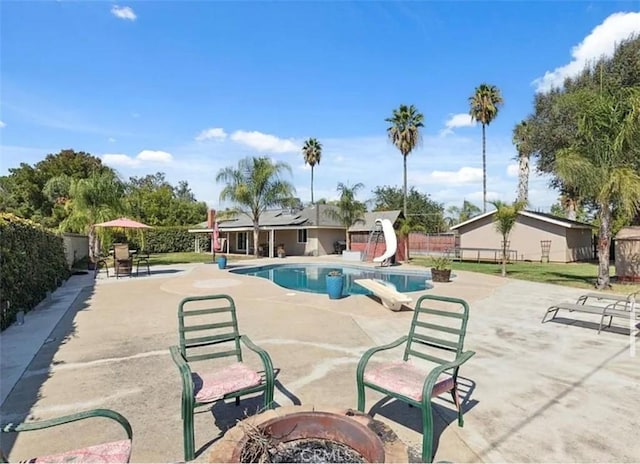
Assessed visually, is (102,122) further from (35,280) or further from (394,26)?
(394,26)

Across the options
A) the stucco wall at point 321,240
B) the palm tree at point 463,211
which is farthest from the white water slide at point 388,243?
the palm tree at point 463,211

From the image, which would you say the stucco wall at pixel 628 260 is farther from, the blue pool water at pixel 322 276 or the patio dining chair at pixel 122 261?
the patio dining chair at pixel 122 261

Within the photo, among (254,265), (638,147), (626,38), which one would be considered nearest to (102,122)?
(254,265)

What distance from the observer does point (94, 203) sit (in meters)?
18.4

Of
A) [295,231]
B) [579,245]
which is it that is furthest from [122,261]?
[579,245]

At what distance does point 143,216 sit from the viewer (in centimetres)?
3825

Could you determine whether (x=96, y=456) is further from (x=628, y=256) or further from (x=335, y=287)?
(x=628, y=256)

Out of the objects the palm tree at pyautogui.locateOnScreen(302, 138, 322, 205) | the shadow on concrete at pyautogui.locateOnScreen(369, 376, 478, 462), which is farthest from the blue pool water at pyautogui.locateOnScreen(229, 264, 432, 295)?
the palm tree at pyautogui.locateOnScreen(302, 138, 322, 205)

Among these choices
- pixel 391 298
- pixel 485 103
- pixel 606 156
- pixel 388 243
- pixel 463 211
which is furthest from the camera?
pixel 463 211

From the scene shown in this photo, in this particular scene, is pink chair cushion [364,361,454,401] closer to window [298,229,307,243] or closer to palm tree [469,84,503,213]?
window [298,229,307,243]

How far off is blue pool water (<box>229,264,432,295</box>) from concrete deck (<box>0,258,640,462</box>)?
18.3 feet

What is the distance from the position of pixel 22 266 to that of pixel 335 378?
314 inches

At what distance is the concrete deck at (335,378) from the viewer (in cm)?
314

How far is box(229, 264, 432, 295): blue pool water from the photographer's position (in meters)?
14.8
